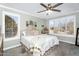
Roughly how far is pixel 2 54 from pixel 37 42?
0.62 metres

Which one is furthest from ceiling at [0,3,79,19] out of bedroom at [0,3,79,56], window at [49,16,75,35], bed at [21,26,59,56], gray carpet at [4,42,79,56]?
gray carpet at [4,42,79,56]

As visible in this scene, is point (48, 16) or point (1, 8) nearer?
point (1, 8)

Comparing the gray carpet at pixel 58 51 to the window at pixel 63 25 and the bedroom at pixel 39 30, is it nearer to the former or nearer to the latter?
the bedroom at pixel 39 30

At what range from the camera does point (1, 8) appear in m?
1.46

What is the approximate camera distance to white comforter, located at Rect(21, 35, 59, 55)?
5.07ft

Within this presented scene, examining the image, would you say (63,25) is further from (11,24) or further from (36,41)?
(11,24)

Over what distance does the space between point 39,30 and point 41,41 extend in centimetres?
20

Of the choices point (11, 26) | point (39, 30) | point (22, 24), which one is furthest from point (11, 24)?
point (39, 30)

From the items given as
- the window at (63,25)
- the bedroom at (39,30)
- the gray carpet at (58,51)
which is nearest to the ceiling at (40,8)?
the bedroom at (39,30)

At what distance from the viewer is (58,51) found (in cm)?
156

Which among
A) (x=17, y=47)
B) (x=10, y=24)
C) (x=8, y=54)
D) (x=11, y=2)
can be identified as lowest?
(x=8, y=54)

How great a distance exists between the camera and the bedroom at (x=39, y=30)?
4.96 feet

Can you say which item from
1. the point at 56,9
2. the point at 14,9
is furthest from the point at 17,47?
the point at 56,9

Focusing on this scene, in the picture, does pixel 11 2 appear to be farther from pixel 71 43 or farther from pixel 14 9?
pixel 71 43
